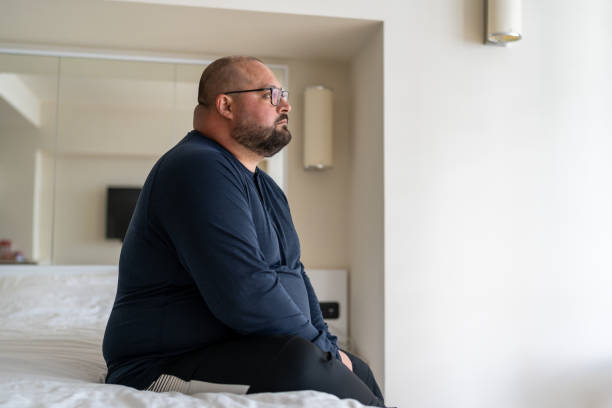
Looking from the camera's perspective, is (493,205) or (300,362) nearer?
(300,362)

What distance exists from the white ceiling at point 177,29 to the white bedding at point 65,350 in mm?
1435

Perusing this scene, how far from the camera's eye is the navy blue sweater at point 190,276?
48.5 inches

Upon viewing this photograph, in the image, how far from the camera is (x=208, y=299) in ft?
4.07

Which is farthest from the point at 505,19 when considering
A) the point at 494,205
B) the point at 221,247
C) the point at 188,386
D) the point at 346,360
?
the point at 188,386

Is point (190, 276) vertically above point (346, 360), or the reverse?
point (190, 276)

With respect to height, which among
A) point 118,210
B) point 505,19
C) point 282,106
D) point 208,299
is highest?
point 505,19

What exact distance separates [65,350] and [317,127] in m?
2.08

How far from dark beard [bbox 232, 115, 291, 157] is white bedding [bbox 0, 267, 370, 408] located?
2.56ft

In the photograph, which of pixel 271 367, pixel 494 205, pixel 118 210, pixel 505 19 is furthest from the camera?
pixel 118 210

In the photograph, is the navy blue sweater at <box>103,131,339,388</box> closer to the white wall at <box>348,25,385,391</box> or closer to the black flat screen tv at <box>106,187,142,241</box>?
the white wall at <box>348,25,385,391</box>

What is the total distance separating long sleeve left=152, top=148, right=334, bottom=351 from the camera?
1226 millimetres

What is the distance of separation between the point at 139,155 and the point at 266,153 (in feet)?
6.39

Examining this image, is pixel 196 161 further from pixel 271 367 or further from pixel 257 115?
pixel 271 367

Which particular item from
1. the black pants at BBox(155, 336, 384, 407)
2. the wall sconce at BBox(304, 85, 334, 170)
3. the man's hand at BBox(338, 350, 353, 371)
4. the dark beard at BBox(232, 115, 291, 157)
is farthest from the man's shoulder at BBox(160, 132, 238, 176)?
the wall sconce at BBox(304, 85, 334, 170)
